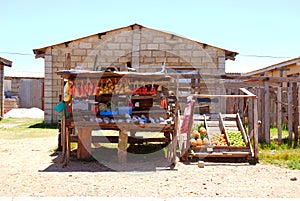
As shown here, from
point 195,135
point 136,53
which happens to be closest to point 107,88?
point 195,135

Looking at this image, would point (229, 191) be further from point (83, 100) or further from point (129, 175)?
point (83, 100)

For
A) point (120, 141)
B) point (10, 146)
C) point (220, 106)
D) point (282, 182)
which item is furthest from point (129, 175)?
point (220, 106)

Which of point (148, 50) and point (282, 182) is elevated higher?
point (148, 50)

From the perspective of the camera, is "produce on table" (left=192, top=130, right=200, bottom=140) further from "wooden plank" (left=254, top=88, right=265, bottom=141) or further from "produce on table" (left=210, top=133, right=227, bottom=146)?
"wooden plank" (left=254, top=88, right=265, bottom=141)

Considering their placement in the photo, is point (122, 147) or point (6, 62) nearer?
Answer: point (122, 147)

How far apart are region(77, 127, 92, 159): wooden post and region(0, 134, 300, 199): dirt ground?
1.14ft

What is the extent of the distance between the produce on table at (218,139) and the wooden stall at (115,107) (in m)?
1.20

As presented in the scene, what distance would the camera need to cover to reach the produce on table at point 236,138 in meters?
9.06

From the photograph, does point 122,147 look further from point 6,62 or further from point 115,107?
point 6,62

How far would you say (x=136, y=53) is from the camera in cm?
1616

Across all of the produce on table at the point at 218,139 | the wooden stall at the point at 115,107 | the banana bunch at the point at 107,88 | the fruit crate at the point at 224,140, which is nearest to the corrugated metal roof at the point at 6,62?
the wooden stall at the point at 115,107

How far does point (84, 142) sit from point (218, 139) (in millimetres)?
3274

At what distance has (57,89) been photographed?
53.6 feet

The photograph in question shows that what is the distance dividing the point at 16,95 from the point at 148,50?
17761 mm
